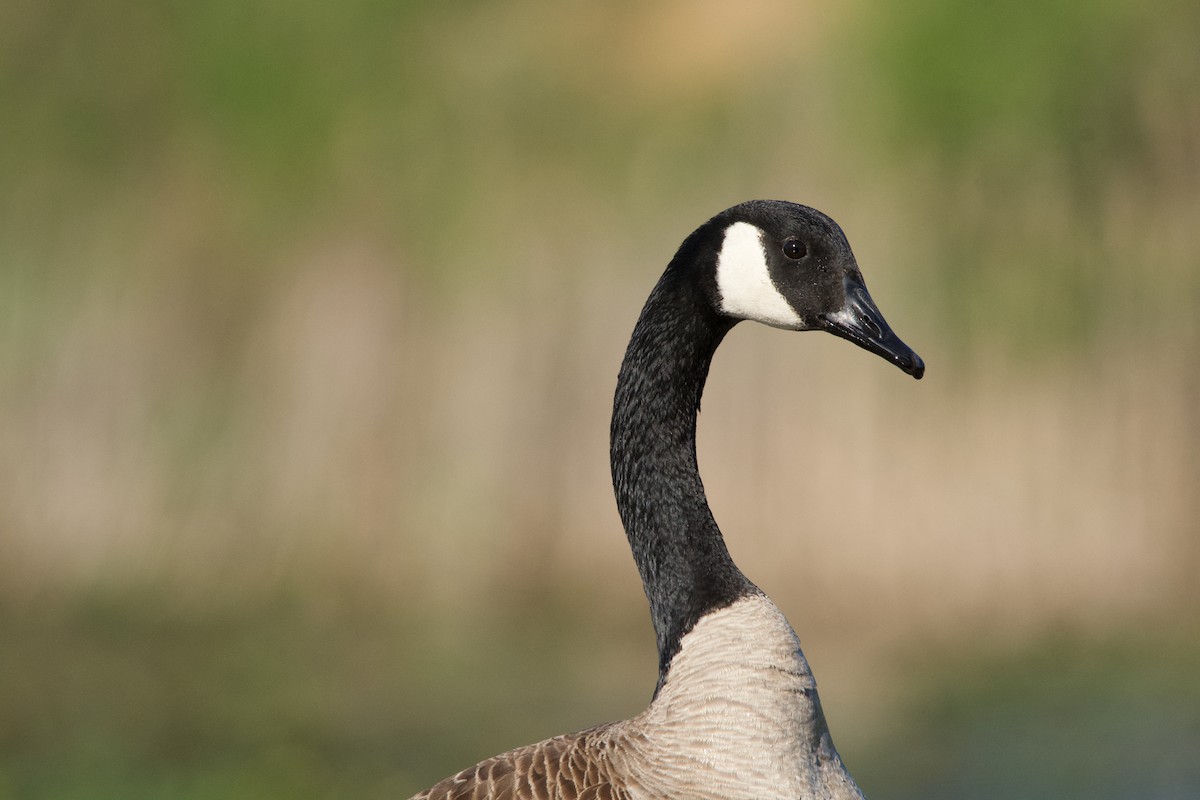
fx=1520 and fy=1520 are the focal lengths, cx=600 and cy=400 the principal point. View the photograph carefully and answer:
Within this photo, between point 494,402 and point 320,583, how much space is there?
1.48 m

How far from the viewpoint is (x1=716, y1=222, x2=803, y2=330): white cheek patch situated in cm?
317

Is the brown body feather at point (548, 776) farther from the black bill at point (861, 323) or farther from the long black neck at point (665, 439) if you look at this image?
the black bill at point (861, 323)

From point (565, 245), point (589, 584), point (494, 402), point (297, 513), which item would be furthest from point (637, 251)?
point (297, 513)

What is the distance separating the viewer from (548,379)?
8.35 meters

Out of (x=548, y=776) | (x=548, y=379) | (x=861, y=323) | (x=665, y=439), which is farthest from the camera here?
(x=548, y=379)

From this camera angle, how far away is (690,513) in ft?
10.7

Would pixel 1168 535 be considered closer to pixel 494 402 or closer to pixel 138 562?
pixel 494 402

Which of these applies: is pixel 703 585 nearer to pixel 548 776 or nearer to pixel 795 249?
pixel 548 776

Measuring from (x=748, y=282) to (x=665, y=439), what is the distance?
406 mm

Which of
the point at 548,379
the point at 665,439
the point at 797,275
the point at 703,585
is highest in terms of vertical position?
the point at 548,379

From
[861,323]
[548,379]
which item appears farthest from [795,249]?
[548,379]

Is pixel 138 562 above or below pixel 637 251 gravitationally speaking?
below

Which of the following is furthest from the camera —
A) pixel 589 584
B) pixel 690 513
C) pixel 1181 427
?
pixel 589 584

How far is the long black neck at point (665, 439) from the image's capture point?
323 centimetres
